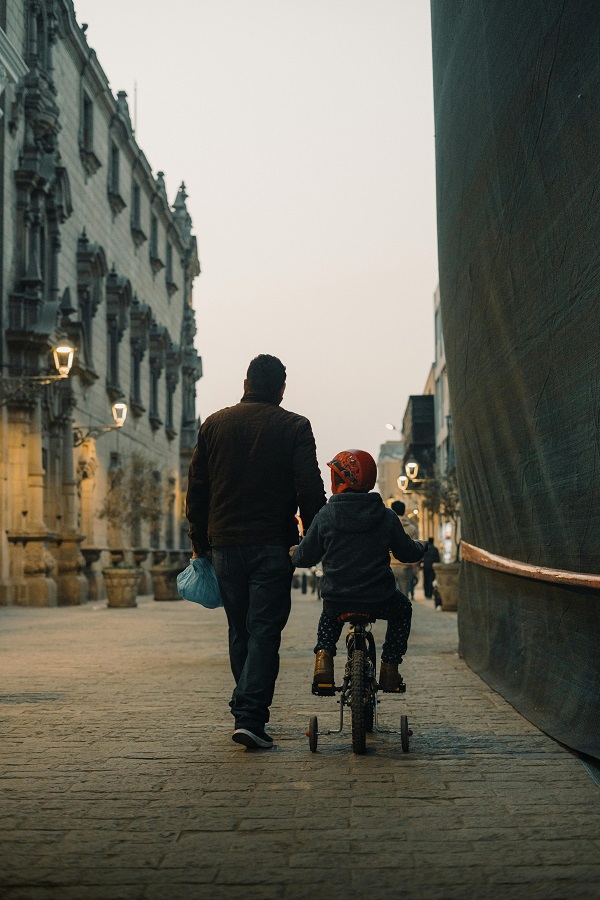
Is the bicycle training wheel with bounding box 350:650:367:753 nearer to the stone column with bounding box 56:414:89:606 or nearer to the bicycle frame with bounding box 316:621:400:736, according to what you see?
the bicycle frame with bounding box 316:621:400:736

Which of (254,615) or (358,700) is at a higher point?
(254,615)

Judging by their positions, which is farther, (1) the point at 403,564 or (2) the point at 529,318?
(1) the point at 403,564

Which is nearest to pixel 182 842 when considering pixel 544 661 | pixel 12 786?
pixel 12 786

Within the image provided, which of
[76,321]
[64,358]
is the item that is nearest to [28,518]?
[64,358]

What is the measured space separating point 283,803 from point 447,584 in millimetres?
20276

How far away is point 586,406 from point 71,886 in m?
3.36

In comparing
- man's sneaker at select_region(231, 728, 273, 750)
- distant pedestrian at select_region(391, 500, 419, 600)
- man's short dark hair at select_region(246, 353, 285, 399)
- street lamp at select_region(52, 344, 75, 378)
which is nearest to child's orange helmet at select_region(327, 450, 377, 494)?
distant pedestrian at select_region(391, 500, 419, 600)

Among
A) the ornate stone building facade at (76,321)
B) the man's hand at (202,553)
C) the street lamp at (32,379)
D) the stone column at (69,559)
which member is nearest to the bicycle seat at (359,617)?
the man's hand at (202,553)

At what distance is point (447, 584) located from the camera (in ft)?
83.7

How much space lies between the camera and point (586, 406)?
623cm

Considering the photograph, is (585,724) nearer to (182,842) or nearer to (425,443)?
(182,842)

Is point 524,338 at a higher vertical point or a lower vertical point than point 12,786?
higher

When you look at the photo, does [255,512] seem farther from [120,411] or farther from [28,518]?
[120,411]

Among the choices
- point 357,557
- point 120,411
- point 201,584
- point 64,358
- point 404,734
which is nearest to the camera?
point 404,734
